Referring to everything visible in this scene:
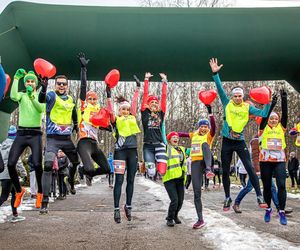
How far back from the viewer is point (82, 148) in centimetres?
631

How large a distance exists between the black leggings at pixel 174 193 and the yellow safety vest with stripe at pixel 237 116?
5.05 feet

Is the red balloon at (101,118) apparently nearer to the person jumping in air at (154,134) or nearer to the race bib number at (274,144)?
the person jumping in air at (154,134)

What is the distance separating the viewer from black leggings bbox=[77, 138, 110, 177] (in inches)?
243

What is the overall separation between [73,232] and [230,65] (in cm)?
→ 382

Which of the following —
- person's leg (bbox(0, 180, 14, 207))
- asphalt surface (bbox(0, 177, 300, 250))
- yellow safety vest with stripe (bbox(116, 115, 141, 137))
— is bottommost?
asphalt surface (bbox(0, 177, 300, 250))

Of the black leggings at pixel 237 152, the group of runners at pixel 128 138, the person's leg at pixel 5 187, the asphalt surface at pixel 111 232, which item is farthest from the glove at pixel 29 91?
the black leggings at pixel 237 152

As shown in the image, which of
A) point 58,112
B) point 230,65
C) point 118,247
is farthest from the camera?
point 230,65

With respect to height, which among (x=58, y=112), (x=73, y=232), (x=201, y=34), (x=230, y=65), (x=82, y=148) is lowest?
(x=73, y=232)

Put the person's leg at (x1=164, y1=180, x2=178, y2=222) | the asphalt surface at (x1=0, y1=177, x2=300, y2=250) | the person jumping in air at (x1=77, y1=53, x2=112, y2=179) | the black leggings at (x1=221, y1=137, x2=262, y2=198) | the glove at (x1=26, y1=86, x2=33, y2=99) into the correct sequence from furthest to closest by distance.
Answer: the person's leg at (x1=164, y1=180, x2=178, y2=222) < the black leggings at (x1=221, y1=137, x2=262, y2=198) < the person jumping in air at (x1=77, y1=53, x2=112, y2=179) < the glove at (x1=26, y1=86, x2=33, y2=99) < the asphalt surface at (x1=0, y1=177, x2=300, y2=250)

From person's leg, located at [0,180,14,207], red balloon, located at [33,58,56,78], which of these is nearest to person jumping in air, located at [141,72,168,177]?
red balloon, located at [33,58,56,78]

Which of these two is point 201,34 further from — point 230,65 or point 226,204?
point 226,204

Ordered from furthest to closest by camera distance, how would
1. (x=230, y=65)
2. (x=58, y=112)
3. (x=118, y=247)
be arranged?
(x=230, y=65) → (x=58, y=112) → (x=118, y=247)

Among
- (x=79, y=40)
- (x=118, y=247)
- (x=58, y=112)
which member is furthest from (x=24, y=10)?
(x=118, y=247)

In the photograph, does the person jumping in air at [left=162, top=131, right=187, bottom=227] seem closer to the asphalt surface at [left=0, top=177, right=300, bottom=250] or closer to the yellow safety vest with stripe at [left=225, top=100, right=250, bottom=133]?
the asphalt surface at [left=0, top=177, right=300, bottom=250]
